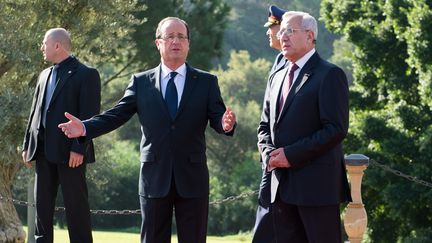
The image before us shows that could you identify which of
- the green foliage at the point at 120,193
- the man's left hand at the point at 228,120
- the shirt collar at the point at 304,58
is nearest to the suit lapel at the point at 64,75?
the man's left hand at the point at 228,120

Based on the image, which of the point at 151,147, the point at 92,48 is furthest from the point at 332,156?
the point at 92,48

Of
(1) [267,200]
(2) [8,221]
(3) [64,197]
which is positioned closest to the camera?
(1) [267,200]

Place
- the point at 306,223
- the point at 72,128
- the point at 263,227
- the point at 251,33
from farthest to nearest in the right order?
the point at 251,33 → the point at 263,227 → the point at 72,128 → the point at 306,223

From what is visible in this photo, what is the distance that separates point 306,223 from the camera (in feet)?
18.8

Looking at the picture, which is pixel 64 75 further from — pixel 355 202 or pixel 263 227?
pixel 355 202

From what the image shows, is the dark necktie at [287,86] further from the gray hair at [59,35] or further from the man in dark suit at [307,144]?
the gray hair at [59,35]

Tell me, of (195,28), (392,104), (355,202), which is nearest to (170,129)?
(355,202)

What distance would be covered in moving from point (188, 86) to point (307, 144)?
4.16 feet

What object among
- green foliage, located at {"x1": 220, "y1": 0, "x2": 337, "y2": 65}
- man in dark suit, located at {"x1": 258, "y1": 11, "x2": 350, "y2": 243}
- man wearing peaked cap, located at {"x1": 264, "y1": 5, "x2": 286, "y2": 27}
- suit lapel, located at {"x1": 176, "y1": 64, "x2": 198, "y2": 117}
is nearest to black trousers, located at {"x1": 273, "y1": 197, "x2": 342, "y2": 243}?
man in dark suit, located at {"x1": 258, "y1": 11, "x2": 350, "y2": 243}

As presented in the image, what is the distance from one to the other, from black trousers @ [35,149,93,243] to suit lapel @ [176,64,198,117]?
1637 millimetres

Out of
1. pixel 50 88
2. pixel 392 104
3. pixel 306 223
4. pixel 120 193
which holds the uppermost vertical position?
pixel 392 104

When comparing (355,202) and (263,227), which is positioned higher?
(355,202)

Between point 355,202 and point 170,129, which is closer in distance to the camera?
point 170,129

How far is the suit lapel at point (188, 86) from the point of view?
21.4 feet
